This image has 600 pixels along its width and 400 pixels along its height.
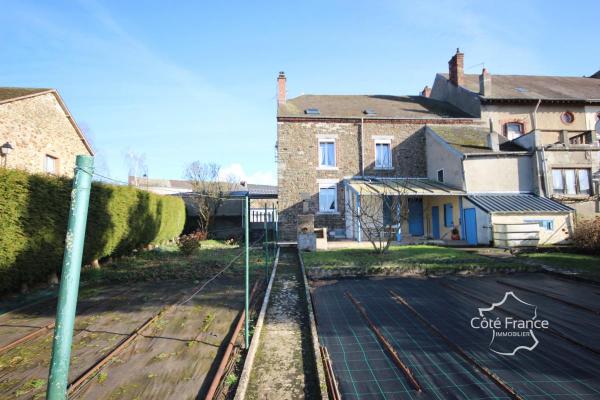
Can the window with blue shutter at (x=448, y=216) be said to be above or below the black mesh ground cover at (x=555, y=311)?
above

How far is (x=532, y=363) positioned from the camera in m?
3.62

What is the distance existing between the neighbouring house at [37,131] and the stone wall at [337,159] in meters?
11.1

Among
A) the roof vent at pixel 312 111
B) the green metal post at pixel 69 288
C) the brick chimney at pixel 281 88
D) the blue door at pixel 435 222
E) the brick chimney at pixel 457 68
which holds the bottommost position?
the green metal post at pixel 69 288

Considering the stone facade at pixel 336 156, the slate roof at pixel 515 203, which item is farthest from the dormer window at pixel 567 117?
the slate roof at pixel 515 203

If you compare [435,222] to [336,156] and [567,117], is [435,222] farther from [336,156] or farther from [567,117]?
[567,117]

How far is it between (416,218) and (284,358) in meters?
17.0

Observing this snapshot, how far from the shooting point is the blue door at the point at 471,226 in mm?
15375

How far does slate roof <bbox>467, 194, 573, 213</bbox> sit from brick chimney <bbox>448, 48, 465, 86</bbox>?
978 centimetres

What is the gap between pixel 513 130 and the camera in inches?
790

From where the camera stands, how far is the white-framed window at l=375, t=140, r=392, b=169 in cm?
1992

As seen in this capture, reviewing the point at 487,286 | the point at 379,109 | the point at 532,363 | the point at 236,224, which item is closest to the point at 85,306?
the point at 532,363

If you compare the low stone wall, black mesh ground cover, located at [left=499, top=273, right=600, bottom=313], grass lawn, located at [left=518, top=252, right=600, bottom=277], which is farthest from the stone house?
black mesh ground cover, located at [left=499, top=273, right=600, bottom=313]

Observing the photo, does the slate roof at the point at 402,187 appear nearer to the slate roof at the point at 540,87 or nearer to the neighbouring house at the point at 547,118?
the neighbouring house at the point at 547,118

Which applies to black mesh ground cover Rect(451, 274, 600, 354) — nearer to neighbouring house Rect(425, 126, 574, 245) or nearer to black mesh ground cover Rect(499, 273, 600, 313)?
black mesh ground cover Rect(499, 273, 600, 313)
